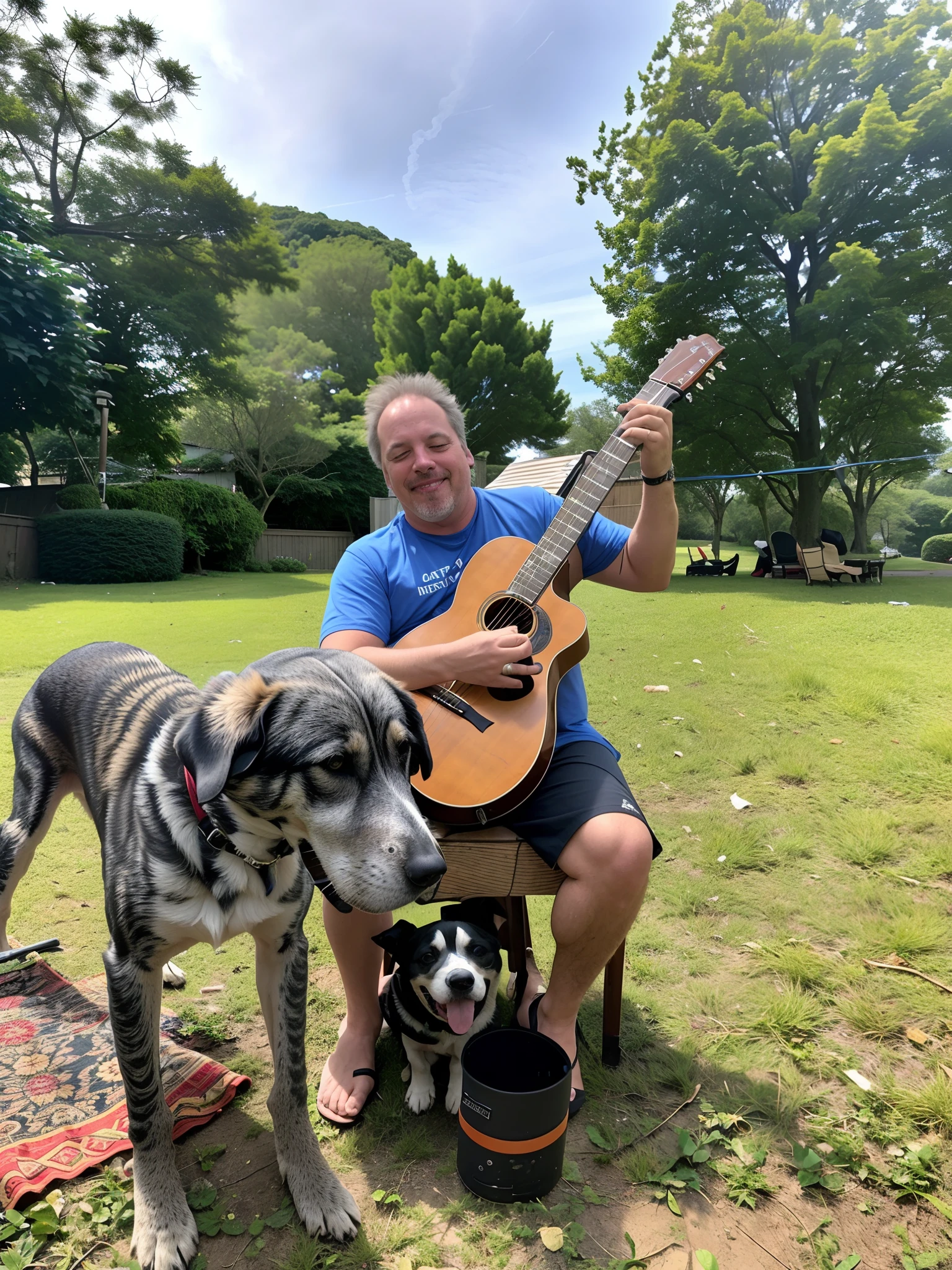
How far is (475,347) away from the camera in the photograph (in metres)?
31.5

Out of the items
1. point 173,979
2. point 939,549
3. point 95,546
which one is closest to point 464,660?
point 173,979

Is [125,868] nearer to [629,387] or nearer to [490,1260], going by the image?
[490,1260]

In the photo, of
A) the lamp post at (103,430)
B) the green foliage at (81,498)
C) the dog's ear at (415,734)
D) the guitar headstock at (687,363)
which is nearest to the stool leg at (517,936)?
the dog's ear at (415,734)

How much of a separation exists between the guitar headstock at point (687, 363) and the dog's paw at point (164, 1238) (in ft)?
10.5

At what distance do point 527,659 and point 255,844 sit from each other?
42.6 inches

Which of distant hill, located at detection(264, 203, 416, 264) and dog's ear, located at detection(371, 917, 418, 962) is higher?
distant hill, located at detection(264, 203, 416, 264)

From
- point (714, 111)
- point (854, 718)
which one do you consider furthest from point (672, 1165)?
point (714, 111)

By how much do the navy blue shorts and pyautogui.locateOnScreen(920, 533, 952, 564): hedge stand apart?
4081 cm

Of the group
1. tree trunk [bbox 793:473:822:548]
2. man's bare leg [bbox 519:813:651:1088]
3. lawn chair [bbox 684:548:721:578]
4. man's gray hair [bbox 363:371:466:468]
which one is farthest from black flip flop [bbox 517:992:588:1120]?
tree trunk [bbox 793:473:822:548]

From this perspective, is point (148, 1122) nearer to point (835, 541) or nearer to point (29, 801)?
point (29, 801)

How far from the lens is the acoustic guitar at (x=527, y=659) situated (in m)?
2.14

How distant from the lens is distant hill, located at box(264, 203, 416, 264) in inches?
1854

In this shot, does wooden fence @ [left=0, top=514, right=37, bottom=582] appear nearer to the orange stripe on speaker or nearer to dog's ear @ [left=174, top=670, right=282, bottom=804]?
dog's ear @ [left=174, top=670, right=282, bottom=804]

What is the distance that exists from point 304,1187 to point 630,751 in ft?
11.9
